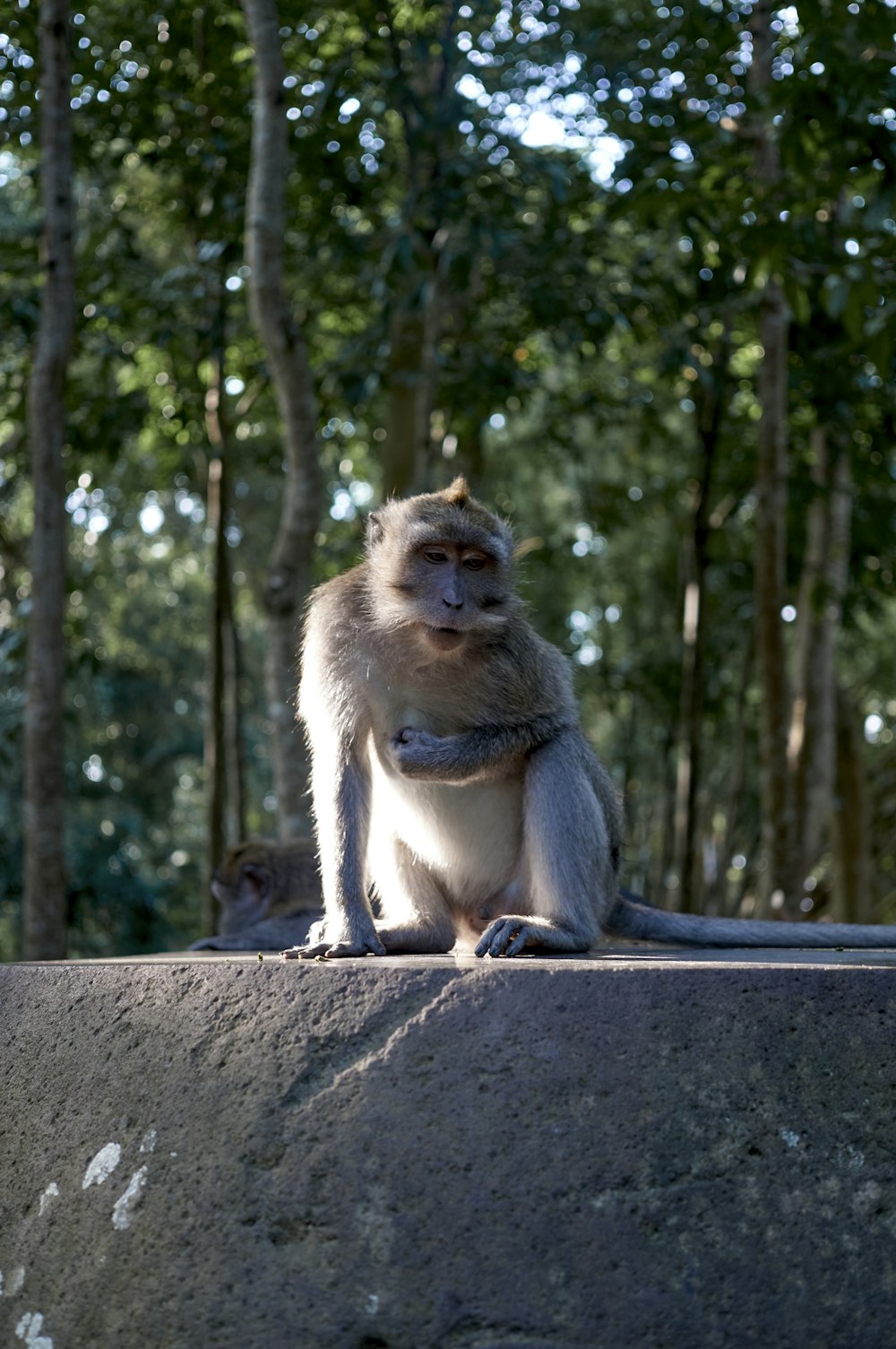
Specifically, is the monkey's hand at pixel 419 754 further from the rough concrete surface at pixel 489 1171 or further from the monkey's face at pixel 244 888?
the monkey's face at pixel 244 888

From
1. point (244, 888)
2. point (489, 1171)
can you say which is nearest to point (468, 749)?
point (489, 1171)

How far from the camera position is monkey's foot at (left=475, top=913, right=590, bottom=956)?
4258mm

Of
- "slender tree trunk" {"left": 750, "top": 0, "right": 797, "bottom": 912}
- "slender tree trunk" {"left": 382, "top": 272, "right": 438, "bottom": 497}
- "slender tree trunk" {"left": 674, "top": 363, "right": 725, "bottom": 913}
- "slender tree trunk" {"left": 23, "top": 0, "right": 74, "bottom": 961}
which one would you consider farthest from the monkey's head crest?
"slender tree trunk" {"left": 674, "top": 363, "right": 725, "bottom": 913}

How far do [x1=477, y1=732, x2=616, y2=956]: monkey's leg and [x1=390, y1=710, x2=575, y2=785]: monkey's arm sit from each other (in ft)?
0.19

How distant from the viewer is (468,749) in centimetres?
462

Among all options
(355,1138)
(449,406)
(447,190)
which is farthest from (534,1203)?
(449,406)

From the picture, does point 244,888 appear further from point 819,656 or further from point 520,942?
point 819,656

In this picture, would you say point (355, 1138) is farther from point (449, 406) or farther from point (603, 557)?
point (603, 557)

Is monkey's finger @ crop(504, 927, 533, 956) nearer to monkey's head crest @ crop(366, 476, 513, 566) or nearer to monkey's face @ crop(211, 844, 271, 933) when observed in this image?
monkey's head crest @ crop(366, 476, 513, 566)

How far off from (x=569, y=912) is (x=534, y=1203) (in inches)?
50.5

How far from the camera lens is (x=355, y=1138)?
3475mm

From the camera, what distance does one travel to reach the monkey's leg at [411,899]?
16.3 feet

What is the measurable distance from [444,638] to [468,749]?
1.16ft

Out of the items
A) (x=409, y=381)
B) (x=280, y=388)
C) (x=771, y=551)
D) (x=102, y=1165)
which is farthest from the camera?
(x=409, y=381)
